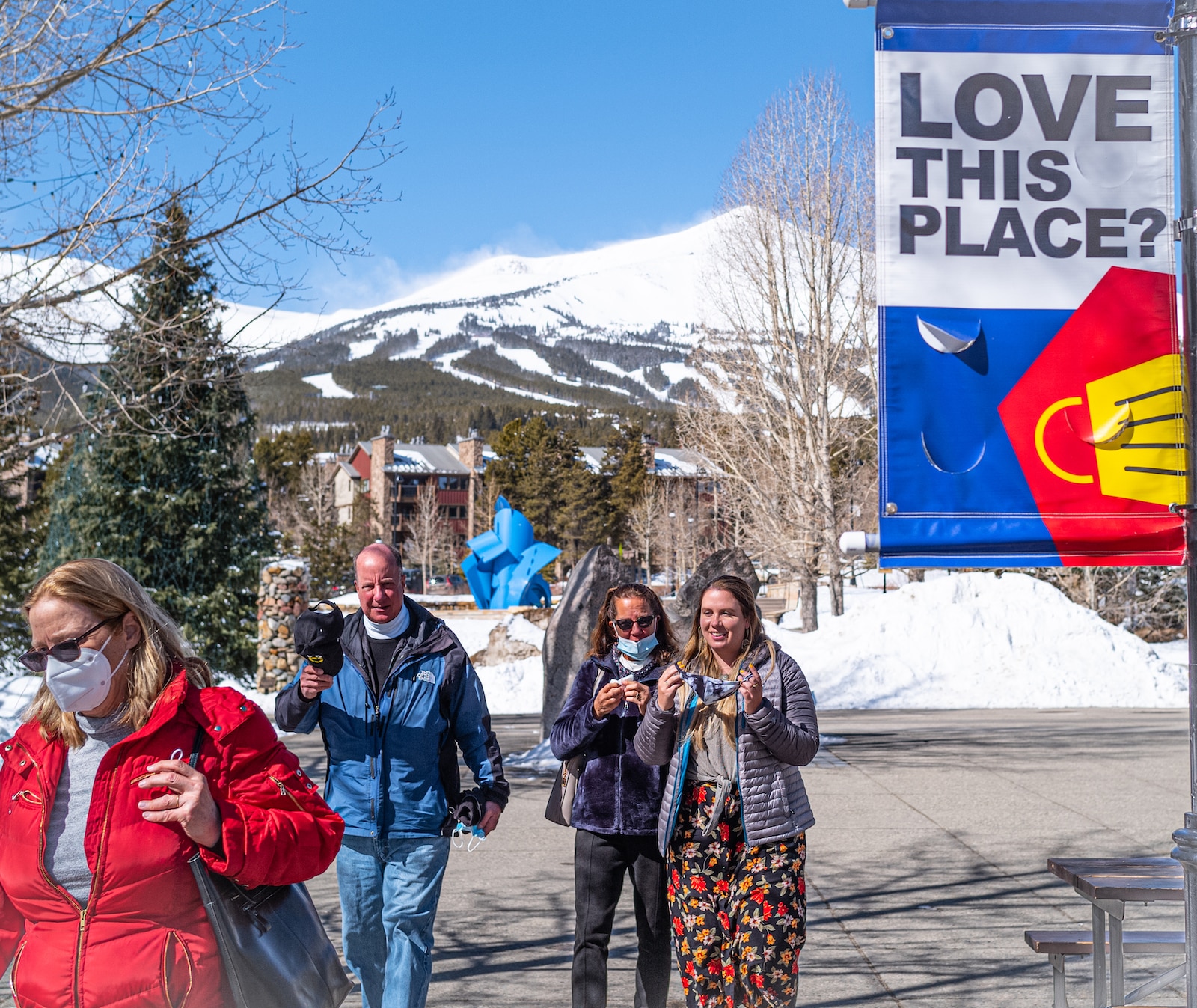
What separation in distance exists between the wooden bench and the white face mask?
3.21m

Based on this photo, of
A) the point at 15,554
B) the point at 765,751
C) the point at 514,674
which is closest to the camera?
the point at 765,751

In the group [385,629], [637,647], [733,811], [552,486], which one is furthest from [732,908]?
[552,486]

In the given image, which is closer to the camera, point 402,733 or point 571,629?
point 402,733

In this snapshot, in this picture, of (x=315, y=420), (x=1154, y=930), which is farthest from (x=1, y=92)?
(x=315, y=420)

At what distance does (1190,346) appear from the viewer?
255 cm

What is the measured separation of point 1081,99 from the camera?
2.96 meters

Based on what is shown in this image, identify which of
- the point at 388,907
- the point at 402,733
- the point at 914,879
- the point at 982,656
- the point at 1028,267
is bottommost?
the point at 982,656

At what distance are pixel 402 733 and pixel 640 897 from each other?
1131mm

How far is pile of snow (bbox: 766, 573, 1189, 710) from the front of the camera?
723 inches

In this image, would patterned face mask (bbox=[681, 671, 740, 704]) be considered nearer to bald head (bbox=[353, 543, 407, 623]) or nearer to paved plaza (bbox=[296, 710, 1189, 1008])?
bald head (bbox=[353, 543, 407, 623])

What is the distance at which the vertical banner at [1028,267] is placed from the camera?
→ 9.64 ft

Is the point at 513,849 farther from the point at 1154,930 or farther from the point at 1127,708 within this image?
the point at 1127,708

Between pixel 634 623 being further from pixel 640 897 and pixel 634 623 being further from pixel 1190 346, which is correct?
pixel 1190 346

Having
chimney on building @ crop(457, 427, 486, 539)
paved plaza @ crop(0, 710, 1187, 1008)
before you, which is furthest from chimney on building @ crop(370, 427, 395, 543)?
paved plaza @ crop(0, 710, 1187, 1008)
